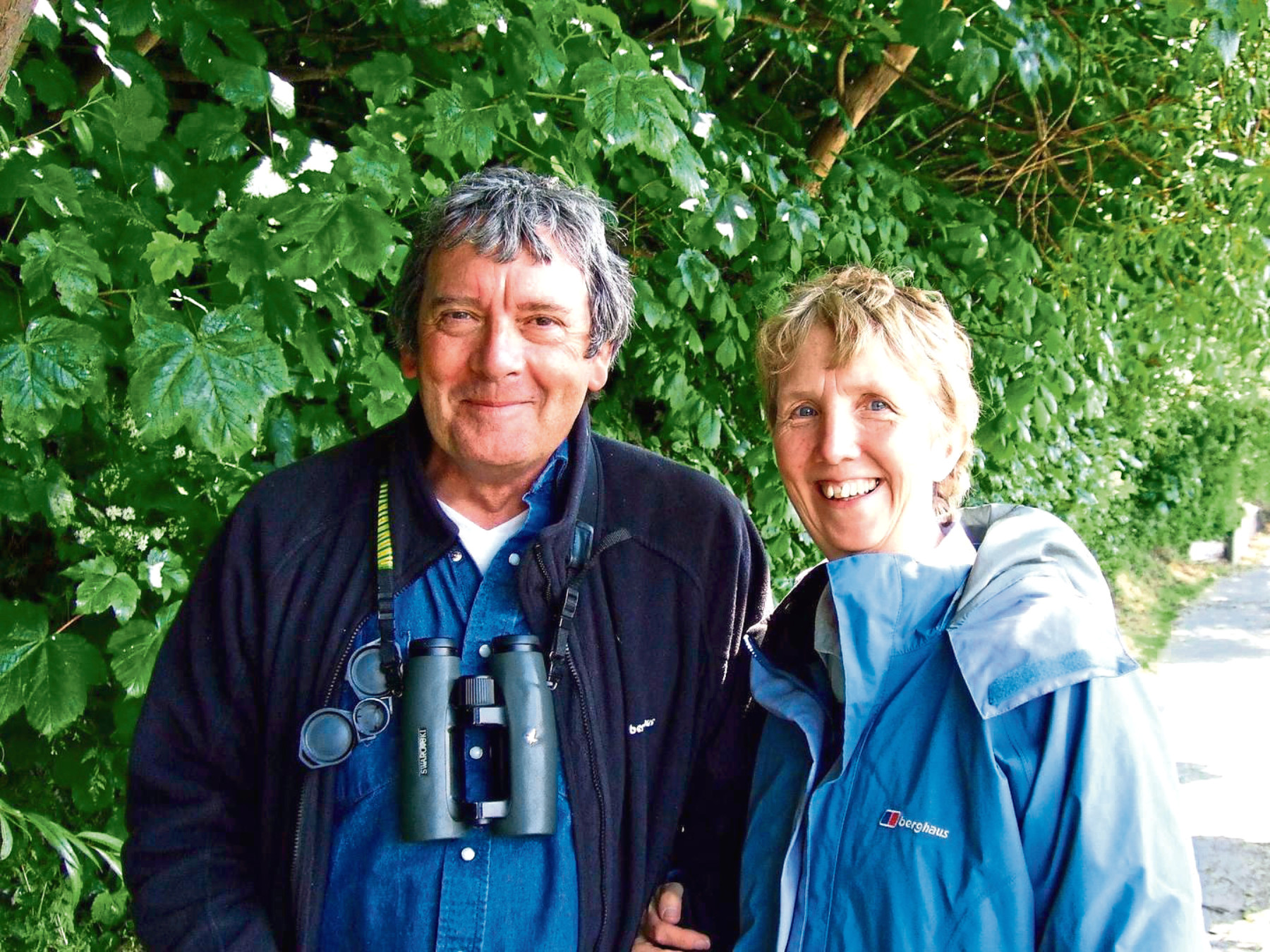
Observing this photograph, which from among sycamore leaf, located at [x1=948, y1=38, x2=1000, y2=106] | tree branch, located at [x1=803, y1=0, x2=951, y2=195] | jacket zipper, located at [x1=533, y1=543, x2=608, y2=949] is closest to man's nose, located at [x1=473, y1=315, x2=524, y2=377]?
jacket zipper, located at [x1=533, y1=543, x2=608, y2=949]

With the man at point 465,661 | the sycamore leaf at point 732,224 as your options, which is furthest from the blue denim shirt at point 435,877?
the sycamore leaf at point 732,224

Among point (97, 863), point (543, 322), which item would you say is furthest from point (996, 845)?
point (97, 863)

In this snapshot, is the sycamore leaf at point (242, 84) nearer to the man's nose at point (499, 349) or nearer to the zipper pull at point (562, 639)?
the man's nose at point (499, 349)

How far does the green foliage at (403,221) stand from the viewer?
2139 mm

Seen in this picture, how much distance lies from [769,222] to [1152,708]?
2627 millimetres

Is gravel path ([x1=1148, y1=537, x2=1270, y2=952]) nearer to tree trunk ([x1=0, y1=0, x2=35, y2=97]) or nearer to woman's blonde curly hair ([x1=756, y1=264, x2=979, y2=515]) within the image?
woman's blonde curly hair ([x1=756, y1=264, x2=979, y2=515])

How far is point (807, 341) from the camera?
1.79 metres

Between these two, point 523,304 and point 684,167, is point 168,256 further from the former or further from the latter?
point 684,167

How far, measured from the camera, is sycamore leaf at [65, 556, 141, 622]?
7.31ft

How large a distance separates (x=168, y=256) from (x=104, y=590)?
24.4 inches

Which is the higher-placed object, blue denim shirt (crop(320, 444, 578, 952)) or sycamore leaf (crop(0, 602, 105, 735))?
sycamore leaf (crop(0, 602, 105, 735))

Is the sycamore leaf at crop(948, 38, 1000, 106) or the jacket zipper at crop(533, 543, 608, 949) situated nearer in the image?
the jacket zipper at crop(533, 543, 608, 949)

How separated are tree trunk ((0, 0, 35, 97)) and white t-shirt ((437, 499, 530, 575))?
813mm

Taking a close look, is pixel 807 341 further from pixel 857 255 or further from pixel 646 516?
pixel 857 255
